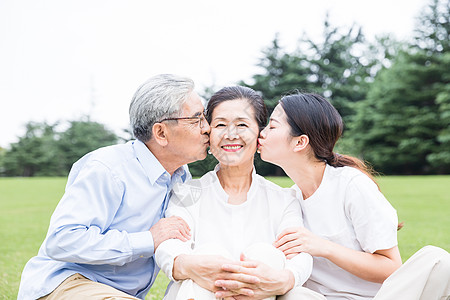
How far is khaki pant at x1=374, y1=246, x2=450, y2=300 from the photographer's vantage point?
2.05m

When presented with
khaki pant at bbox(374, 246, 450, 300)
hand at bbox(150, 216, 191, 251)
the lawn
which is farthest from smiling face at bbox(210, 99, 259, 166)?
the lawn

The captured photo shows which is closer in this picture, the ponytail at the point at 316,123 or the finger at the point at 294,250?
the finger at the point at 294,250

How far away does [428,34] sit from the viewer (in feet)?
83.7

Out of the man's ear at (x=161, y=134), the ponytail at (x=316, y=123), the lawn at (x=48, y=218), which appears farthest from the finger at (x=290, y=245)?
the lawn at (x=48, y=218)

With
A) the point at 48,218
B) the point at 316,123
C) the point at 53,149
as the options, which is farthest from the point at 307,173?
the point at 53,149

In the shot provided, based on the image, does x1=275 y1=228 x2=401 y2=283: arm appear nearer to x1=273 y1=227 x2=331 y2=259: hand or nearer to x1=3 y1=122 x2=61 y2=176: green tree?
x1=273 y1=227 x2=331 y2=259: hand

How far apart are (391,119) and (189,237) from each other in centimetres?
2451

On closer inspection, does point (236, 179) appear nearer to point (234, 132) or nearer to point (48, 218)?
point (234, 132)

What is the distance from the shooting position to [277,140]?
8.66ft

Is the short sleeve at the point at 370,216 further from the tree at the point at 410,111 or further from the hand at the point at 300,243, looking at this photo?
the tree at the point at 410,111

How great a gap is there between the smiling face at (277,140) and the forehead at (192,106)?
1.33 feet

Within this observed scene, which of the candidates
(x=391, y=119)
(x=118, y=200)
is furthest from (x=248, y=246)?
(x=391, y=119)

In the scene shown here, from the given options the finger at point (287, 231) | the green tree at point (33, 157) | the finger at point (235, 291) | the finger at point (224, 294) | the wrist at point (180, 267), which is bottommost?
the green tree at point (33, 157)

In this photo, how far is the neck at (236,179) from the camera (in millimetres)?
2666
